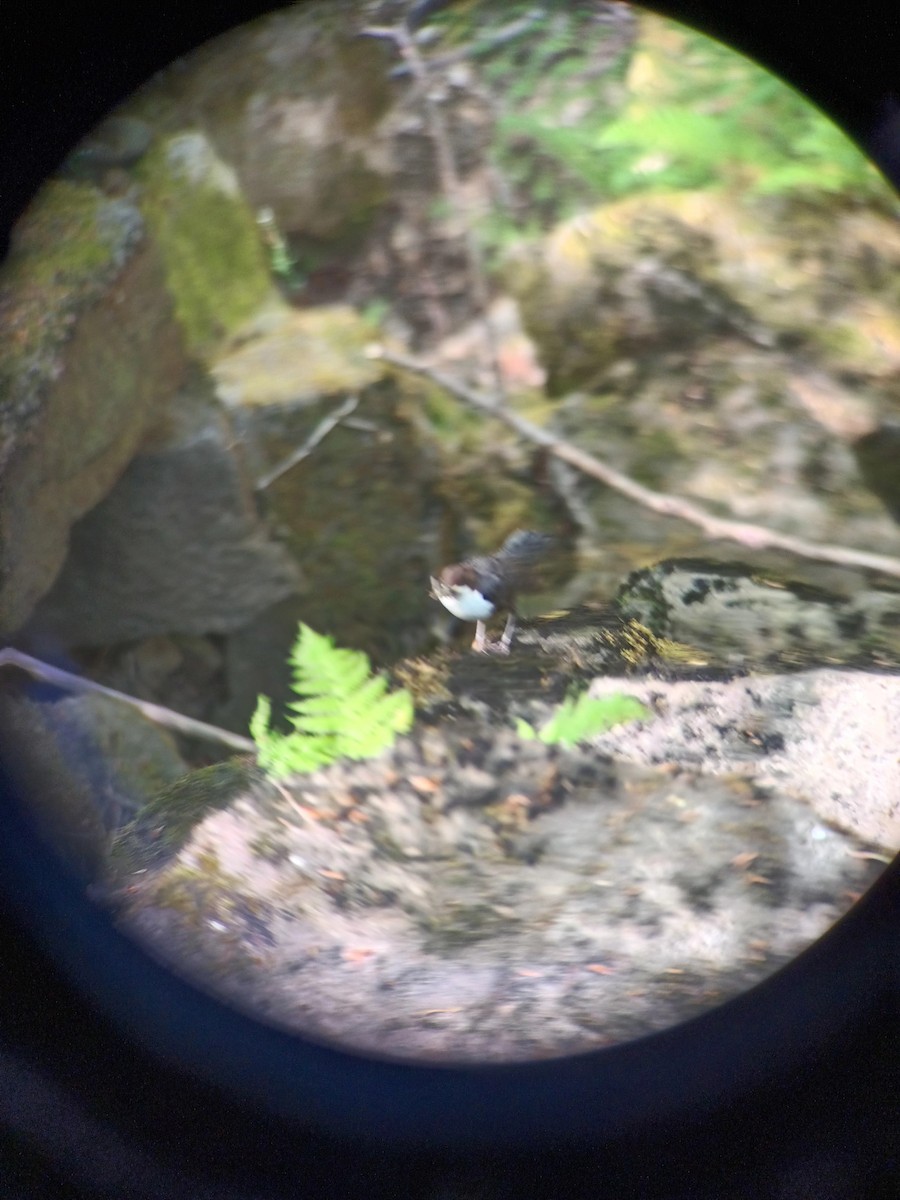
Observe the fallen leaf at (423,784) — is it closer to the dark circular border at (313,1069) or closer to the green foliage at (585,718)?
the green foliage at (585,718)

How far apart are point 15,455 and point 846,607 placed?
1.22 m

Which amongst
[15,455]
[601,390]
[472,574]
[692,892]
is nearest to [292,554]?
[472,574]

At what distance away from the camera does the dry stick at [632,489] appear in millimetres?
974

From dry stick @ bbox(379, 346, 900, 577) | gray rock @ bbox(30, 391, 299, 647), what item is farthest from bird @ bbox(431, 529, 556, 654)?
gray rock @ bbox(30, 391, 299, 647)

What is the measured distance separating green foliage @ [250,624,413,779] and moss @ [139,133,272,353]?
48 cm

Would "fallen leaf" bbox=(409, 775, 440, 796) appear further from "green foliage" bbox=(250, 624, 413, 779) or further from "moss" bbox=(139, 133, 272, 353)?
"moss" bbox=(139, 133, 272, 353)

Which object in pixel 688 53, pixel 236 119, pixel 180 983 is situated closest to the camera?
pixel 688 53

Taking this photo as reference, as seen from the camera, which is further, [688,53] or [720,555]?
[720,555]

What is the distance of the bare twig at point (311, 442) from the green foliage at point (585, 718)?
1.74 feet

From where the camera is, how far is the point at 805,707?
1.01m

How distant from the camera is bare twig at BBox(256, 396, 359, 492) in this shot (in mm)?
1039

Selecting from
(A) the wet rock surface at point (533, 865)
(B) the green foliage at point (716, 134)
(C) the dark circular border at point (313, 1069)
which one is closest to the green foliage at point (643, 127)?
(B) the green foliage at point (716, 134)

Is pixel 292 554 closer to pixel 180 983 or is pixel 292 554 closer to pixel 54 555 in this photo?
pixel 54 555

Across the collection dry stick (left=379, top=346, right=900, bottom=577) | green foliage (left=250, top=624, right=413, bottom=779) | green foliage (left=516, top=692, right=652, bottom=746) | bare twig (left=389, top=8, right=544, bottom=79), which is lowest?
green foliage (left=516, top=692, right=652, bottom=746)
